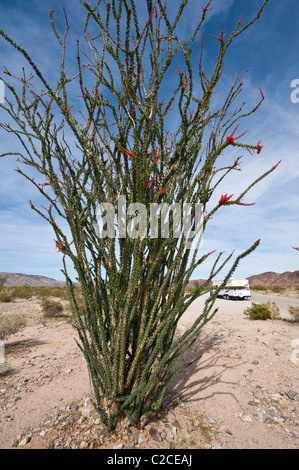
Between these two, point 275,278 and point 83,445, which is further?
point 275,278

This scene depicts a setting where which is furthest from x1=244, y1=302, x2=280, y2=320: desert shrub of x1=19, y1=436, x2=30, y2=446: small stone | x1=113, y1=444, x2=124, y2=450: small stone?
x1=19, y1=436, x2=30, y2=446: small stone

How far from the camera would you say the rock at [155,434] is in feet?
6.94

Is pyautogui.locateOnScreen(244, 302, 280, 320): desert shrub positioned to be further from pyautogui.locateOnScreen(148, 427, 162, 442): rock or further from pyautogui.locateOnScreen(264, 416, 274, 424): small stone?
pyautogui.locateOnScreen(148, 427, 162, 442): rock

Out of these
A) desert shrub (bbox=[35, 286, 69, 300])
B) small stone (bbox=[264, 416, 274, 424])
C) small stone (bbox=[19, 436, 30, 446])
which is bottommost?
small stone (bbox=[19, 436, 30, 446])

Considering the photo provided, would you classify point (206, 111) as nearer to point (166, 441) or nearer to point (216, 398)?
point (166, 441)

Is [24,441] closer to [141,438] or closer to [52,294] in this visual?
[141,438]

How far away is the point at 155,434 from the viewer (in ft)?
7.08

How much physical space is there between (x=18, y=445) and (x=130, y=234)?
6.78 ft

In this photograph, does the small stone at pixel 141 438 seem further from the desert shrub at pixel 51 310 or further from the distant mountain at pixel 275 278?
the distant mountain at pixel 275 278

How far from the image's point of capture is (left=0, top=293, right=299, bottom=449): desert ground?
7.07 feet

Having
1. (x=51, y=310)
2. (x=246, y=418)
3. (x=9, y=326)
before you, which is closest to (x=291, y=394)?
(x=246, y=418)

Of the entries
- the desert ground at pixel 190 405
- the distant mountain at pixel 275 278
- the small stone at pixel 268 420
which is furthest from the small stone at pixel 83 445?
the distant mountain at pixel 275 278

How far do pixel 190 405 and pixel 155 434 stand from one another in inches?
25.1

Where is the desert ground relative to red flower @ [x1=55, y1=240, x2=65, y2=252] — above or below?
below
